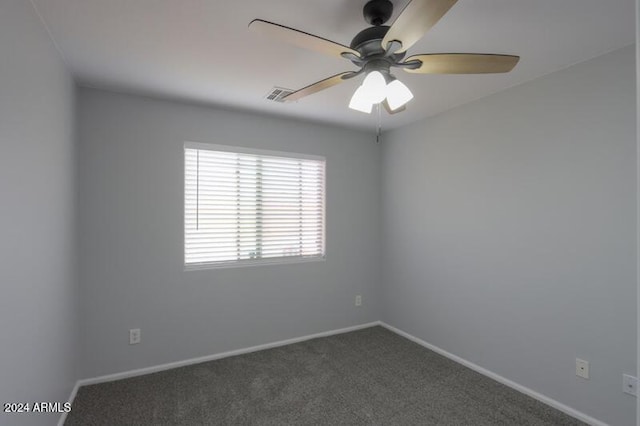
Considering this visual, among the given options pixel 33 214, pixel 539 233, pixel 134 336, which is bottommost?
pixel 134 336

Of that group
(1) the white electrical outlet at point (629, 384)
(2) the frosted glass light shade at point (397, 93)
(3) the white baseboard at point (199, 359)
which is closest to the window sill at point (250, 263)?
(3) the white baseboard at point (199, 359)

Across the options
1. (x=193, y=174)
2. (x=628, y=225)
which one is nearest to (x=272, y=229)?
(x=193, y=174)

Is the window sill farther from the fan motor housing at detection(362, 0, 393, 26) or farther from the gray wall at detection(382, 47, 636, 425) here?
the fan motor housing at detection(362, 0, 393, 26)

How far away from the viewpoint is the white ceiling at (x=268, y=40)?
5.36 ft

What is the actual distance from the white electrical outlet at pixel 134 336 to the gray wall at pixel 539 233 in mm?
2808

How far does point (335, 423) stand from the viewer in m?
2.19

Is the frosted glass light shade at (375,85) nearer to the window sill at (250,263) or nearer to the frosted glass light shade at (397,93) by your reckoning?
the frosted glass light shade at (397,93)

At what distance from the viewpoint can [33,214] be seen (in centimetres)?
165

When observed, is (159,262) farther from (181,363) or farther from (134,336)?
(181,363)

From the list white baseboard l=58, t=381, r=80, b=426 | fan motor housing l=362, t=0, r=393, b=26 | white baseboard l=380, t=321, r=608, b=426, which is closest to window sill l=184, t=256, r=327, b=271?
white baseboard l=58, t=381, r=80, b=426

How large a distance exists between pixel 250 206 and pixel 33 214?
1.87m

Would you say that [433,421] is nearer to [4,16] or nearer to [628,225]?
[628,225]

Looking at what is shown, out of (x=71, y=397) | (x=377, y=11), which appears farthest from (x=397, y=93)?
(x=71, y=397)

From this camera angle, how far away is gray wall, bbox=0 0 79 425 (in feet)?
4.41
